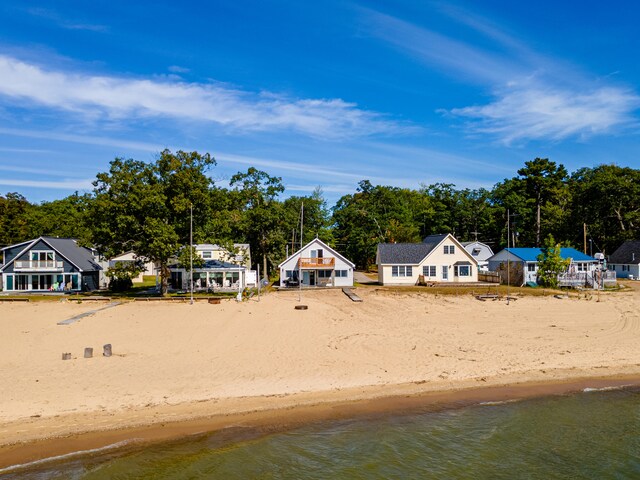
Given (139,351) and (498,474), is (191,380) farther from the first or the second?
(498,474)

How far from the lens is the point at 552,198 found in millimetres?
76812

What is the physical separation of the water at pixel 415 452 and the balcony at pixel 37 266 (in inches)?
1563

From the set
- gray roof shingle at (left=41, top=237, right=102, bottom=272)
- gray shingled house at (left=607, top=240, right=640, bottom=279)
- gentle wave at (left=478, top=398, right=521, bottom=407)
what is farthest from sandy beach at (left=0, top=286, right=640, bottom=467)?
gray shingled house at (left=607, top=240, right=640, bottom=279)

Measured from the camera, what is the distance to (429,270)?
50.3 metres

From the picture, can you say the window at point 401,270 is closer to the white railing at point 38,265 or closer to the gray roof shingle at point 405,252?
the gray roof shingle at point 405,252

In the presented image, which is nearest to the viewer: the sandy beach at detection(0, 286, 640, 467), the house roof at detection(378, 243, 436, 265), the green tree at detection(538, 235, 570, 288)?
the sandy beach at detection(0, 286, 640, 467)

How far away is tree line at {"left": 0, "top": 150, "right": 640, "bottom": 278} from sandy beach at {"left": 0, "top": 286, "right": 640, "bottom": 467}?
29.2 ft

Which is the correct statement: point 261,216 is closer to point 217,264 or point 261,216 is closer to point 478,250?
point 217,264

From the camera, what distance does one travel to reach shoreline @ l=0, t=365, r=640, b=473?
1281 cm

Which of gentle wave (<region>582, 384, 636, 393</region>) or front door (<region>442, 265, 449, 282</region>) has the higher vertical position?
front door (<region>442, 265, 449, 282</region>)

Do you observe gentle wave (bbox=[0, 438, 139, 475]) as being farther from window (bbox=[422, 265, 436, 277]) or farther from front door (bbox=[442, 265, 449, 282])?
front door (bbox=[442, 265, 449, 282])

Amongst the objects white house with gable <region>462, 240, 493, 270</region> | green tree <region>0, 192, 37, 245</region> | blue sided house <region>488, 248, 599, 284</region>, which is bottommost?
blue sided house <region>488, 248, 599, 284</region>

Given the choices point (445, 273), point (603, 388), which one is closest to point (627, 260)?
point (445, 273)

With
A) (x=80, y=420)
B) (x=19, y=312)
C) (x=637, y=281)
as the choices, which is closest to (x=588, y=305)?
(x=637, y=281)
